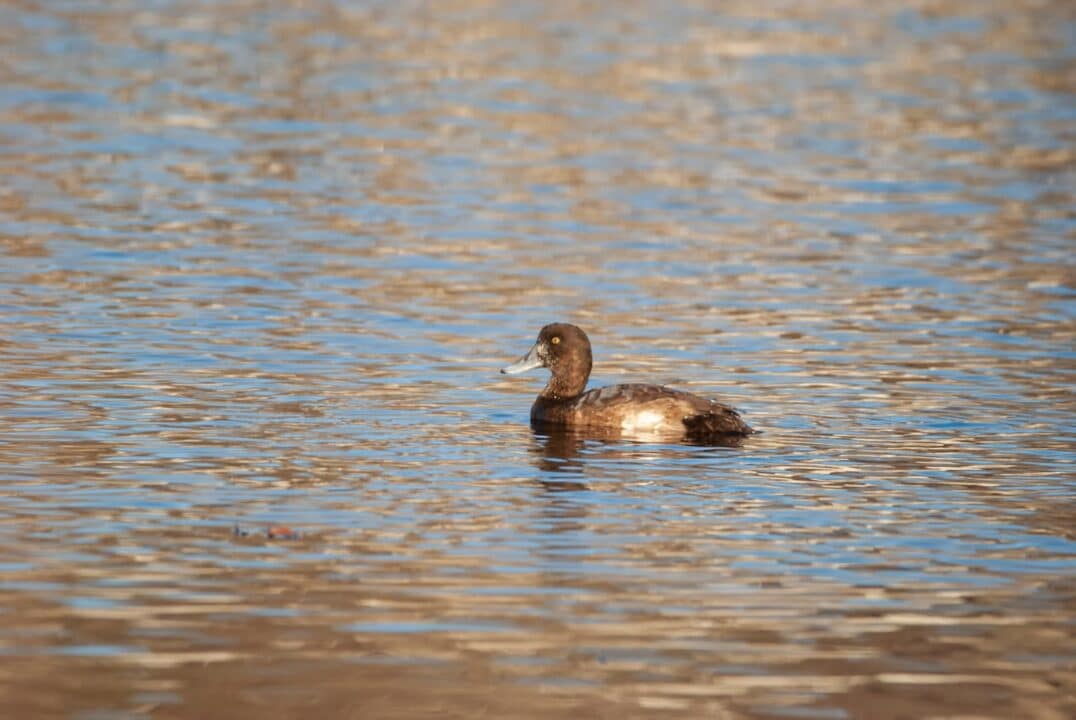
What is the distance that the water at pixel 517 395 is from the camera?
9633 mm

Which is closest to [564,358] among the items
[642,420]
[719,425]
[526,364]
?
[526,364]

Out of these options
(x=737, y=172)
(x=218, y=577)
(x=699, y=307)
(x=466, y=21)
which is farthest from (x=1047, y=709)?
(x=466, y=21)

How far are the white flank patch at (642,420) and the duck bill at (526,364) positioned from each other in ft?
4.20

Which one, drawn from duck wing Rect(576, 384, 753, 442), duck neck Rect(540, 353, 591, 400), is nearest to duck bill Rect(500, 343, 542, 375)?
duck neck Rect(540, 353, 591, 400)

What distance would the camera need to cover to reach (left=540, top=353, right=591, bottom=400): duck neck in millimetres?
15773

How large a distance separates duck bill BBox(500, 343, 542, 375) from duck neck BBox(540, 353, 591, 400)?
0.67 ft

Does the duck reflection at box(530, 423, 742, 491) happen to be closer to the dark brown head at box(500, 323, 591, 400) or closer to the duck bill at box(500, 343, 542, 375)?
the dark brown head at box(500, 323, 591, 400)

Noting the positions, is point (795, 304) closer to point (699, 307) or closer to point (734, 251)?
point (699, 307)

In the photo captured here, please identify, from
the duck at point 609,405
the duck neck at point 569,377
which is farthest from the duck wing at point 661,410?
the duck neck at point 569,377

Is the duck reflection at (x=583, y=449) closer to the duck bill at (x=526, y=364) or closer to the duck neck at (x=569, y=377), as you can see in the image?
the duck neck at (x=569, y=377)

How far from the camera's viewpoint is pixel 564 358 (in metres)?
15.9

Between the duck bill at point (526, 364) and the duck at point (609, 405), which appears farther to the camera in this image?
the duck bill at point (526, 364)

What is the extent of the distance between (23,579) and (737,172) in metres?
20.8

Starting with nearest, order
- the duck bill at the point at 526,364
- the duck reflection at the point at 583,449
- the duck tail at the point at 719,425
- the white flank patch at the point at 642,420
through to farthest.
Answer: the duck reflection at the point at 583,449 < the duck tail at the point at 719,425 < the white flank patch at the point at 642,420 < the duck bill at the point at 526,364
